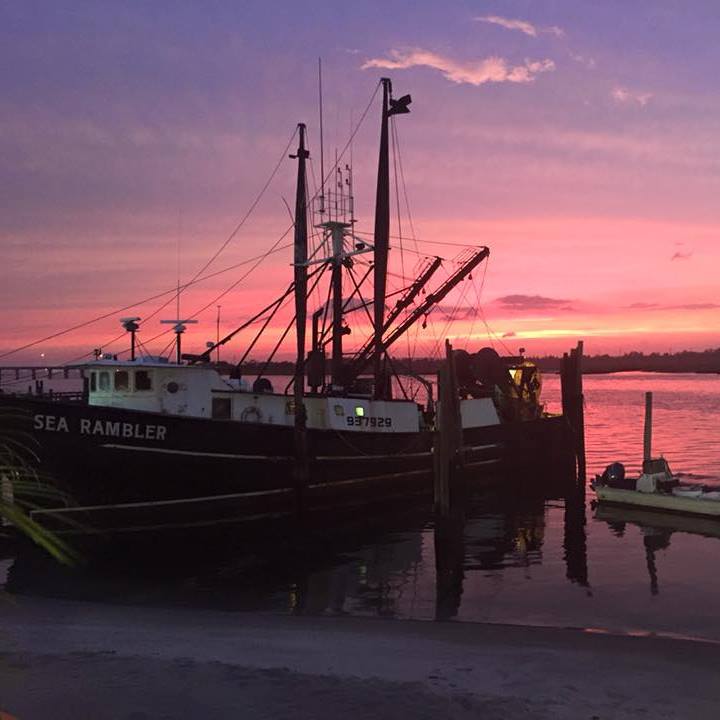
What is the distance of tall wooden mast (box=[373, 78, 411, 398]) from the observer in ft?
95.7

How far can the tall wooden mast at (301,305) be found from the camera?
22.3 m

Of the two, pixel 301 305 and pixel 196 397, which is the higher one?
pixel 301 305

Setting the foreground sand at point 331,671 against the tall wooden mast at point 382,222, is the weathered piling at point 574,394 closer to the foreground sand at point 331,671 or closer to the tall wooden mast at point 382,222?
the tall wooden mast at point 382,222

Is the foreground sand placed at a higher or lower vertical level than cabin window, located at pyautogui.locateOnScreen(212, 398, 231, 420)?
lower

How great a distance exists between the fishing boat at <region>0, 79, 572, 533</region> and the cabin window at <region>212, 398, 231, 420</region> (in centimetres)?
3

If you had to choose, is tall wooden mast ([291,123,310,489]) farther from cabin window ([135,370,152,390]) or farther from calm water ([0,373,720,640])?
cabin window ([135,370,152,390])

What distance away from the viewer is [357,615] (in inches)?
546

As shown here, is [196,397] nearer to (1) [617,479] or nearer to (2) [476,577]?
(2) [476,577]

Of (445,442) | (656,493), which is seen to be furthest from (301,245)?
(656,493)

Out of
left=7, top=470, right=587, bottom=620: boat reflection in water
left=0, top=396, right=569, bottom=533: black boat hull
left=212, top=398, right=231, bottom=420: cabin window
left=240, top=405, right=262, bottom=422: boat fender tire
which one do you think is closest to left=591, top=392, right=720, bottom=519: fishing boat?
left=7, top=470, right=587, bottom=620: boat reflection in water

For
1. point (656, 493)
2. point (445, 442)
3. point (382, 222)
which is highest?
point (382, 222)

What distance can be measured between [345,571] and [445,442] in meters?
5.53

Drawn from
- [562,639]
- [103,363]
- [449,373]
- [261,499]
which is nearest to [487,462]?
[449,373]

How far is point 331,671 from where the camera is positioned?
8.82 metres
